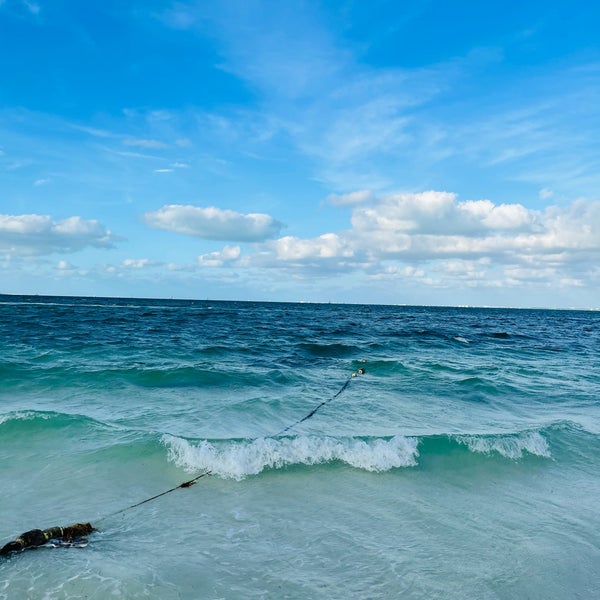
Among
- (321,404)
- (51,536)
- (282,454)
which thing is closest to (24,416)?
(51,536)

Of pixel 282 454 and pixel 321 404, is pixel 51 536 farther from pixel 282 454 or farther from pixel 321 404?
pixel 321 404

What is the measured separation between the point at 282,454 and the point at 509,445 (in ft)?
15.5

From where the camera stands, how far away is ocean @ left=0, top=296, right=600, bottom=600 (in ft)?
16.8

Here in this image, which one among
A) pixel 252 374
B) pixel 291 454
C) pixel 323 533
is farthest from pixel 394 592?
pixel 252 374

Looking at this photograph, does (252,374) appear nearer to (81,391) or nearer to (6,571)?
(81,391)

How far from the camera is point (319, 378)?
17422 millimetres

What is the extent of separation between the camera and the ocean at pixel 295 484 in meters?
5.12

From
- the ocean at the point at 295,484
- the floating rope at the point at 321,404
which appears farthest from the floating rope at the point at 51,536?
the floating rope at the point at 321,404

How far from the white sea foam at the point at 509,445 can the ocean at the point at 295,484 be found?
0.12 feet

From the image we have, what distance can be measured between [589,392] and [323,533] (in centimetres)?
1436

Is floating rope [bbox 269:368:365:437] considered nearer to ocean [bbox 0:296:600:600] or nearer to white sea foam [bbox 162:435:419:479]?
ocean [bbox 0:296:600:600]

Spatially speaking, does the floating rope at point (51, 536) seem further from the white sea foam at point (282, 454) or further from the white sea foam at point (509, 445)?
the white sea foam at point (509, 445)

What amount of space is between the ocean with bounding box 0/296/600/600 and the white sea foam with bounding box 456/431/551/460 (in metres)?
0.04

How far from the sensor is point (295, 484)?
25.4ft
